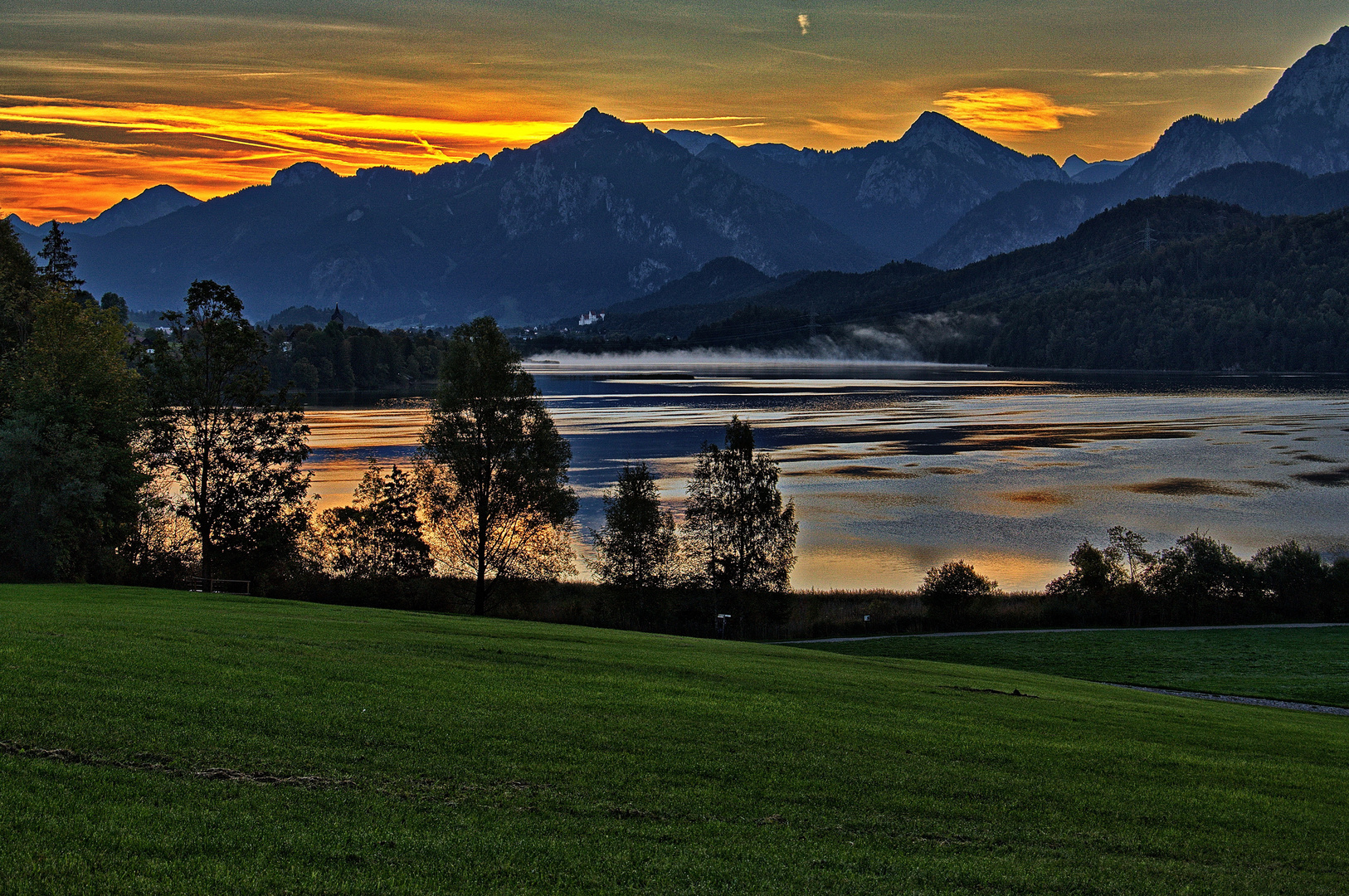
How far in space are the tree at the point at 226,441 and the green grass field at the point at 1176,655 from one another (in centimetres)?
2568

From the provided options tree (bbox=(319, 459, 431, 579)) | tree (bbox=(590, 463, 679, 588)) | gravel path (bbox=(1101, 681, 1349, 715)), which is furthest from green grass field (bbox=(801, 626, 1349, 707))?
tree (bbox=(319, 459, 431, 579))

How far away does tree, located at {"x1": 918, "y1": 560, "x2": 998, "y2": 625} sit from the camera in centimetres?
4753

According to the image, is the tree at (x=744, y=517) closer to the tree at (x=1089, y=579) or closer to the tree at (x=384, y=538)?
the tree at (x=1089, y=579)

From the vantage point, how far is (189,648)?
62.2 ft

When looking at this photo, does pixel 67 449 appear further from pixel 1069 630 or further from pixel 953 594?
pixel 1069 630

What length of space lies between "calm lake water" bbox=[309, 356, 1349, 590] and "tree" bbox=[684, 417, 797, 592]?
6.63m

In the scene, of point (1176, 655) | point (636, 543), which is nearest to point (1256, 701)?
point (1176, 655)

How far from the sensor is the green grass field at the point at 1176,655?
108 feet

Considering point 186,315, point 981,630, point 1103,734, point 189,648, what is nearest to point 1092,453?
point 981,630

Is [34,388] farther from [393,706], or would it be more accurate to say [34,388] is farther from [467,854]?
[467,854]

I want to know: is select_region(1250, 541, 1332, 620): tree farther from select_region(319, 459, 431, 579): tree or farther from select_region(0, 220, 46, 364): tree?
select_region(0, 220, 46, 364): tree

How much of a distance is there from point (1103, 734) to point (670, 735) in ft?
29.6

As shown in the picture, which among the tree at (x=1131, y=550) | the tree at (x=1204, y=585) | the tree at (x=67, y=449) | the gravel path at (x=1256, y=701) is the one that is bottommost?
the gravel path at (x=1256, y=701)

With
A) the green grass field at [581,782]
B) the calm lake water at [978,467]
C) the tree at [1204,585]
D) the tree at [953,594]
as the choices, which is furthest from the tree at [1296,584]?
the green grass field at [581,782]
